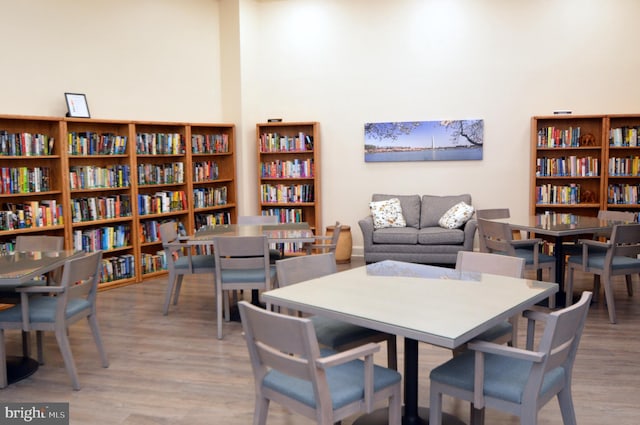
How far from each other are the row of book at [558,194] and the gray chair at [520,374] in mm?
5313

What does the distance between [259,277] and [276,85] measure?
4.43 metres

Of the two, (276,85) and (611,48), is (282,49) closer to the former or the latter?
(276,85)

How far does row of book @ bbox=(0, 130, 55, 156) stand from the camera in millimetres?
5742

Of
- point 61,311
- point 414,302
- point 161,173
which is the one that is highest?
point 161,173

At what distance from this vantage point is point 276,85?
864 centimetres

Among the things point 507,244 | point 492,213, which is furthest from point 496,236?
point 492,213

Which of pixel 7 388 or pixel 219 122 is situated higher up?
pixel 219 122

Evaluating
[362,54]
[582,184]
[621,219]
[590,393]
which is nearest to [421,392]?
[590,393]

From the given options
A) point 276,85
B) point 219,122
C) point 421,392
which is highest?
point 276,85

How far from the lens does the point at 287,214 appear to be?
8484mm

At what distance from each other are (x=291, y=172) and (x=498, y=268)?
520 cm

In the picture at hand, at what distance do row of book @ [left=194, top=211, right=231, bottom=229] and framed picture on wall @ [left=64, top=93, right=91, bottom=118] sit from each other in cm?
206

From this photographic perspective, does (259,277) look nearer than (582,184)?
Yes

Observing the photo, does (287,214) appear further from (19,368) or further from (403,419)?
(403,419)
